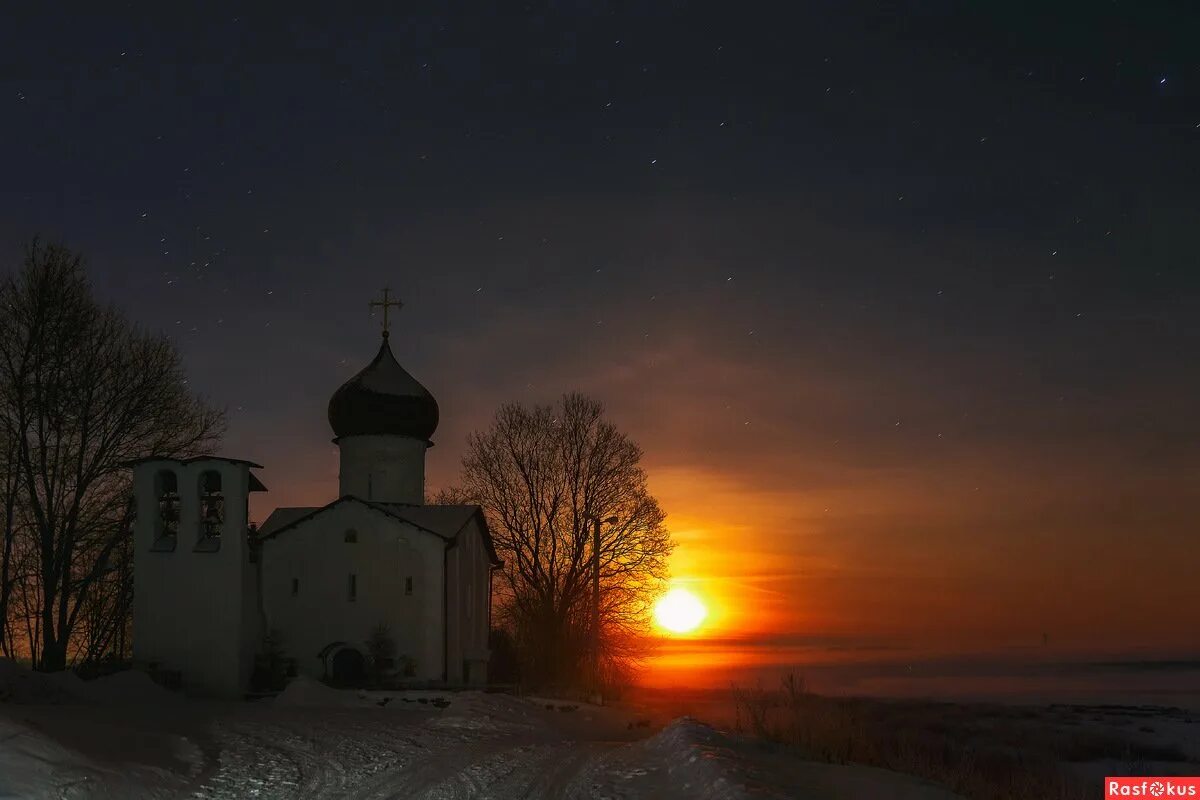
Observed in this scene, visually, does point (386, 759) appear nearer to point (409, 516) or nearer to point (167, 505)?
point (167, 505)

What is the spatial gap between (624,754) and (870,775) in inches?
136

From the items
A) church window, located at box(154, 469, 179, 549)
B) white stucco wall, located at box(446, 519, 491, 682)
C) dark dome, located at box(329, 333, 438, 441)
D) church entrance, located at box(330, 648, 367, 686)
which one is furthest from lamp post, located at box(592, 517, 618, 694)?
church window, located at box(154, 469, 179, 549)

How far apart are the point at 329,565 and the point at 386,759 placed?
18.9 m

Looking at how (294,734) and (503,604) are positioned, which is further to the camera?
(503,604)

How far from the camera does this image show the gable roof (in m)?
33.8

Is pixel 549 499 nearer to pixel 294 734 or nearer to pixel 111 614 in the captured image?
pixel 111 614

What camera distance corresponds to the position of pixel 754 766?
1288cm

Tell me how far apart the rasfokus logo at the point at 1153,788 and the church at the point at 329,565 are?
839 inches

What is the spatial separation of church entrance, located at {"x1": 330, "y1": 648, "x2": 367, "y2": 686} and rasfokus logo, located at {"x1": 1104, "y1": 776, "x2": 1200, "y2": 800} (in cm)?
2256

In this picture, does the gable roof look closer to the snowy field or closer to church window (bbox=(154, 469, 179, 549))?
church window (bbox=(154, 469, 179, 549))

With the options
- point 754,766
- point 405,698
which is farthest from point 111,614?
point 754,766

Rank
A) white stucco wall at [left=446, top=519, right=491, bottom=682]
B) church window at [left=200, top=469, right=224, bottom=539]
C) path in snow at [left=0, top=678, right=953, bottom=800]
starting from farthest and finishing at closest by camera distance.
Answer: white stucco wall at [left=446, top=519, right=491, bottom=682], church window at [left=200, top=469, right=224, bottom=539], path in snow at [left=0, top=678, right=953, bottom=800]

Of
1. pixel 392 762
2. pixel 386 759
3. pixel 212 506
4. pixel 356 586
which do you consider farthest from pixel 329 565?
pixel 392 762

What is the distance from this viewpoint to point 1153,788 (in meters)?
14.5
